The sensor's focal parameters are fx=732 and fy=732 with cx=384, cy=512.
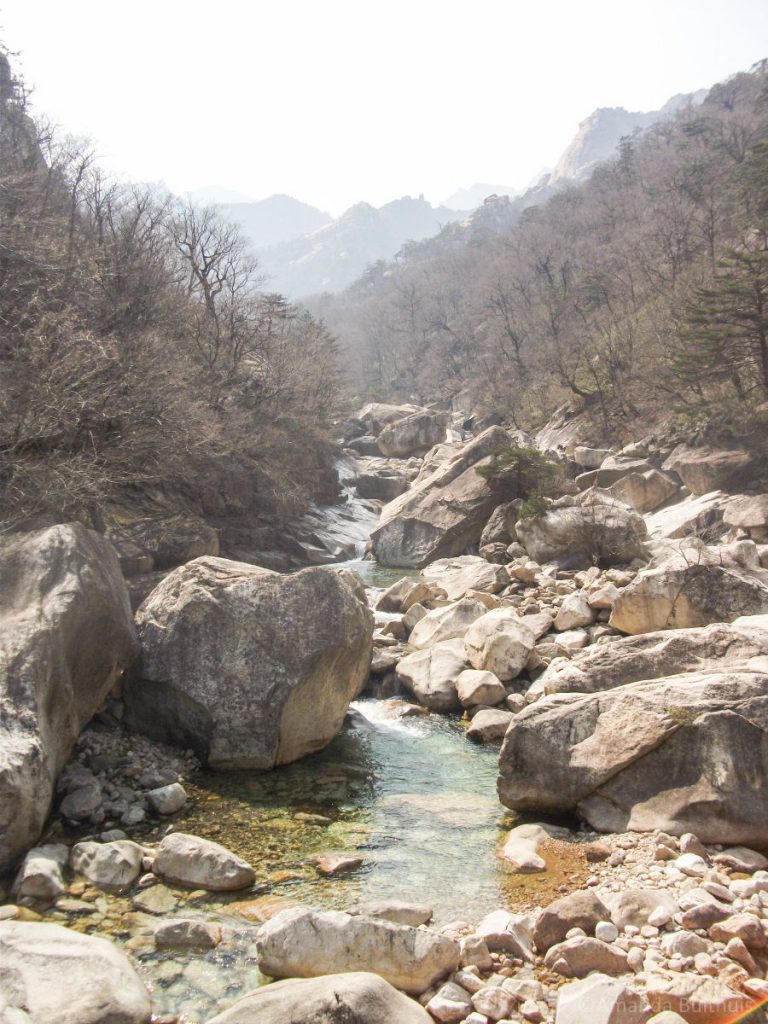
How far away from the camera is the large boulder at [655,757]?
6043 millimetres

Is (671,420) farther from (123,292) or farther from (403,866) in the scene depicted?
(403,866)

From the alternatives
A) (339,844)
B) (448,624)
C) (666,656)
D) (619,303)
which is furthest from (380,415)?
(339,844)

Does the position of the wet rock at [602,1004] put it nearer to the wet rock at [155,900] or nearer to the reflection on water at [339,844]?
the reflection on water at [339,844]

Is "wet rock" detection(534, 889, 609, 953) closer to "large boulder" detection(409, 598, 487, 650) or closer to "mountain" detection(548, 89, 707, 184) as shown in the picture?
"large boulder" detection(409, 598, 487, 650)

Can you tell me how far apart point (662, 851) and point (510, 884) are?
1218mm

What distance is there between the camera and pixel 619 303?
4769 cm

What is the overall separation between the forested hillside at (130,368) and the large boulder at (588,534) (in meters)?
8.52

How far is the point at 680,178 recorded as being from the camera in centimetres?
5575

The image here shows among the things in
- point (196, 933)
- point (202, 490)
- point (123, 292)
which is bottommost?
point (196, 933)

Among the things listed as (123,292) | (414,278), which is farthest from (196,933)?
(414,278)

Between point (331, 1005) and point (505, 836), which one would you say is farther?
point (505, 836)

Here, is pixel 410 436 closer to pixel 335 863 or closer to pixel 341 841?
→ pixel 341 841

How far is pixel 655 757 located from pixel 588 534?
11310 millimetres

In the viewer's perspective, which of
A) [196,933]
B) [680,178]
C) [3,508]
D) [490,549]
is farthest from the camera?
[680,178]
